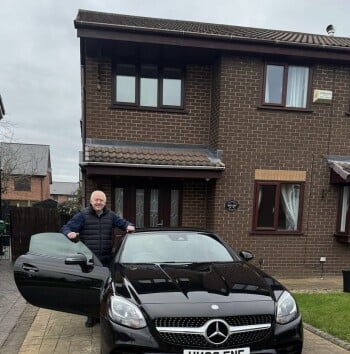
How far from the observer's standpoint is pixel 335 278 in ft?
29.7

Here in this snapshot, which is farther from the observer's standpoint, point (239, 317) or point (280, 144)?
point (280, 144)

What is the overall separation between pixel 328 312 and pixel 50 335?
13.1 ft

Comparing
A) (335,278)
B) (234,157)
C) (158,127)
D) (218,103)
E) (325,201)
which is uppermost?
(218,103)

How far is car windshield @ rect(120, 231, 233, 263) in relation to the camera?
160 inches

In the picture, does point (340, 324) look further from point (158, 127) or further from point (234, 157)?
point (158, 127)

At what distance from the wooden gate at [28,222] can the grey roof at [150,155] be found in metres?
3.05

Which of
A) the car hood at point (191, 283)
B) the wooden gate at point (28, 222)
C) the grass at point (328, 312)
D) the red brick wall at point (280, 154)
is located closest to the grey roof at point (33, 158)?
the wooden gate at point (28, 222)

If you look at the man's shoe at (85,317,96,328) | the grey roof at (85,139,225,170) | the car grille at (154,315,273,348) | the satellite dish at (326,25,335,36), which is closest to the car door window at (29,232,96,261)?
the man's shoe at (85,317,96,328)

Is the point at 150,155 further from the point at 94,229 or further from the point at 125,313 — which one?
the point at 125,313

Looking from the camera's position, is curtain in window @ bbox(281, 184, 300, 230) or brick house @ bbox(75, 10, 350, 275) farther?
curtain in window @ bbox(281, 184, 300, 230)

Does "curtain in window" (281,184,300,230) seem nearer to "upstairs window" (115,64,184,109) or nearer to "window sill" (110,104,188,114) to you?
"window sill" (110,104,188,114)

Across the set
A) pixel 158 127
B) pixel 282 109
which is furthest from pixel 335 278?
pixel 158 127

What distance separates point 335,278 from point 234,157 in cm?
392

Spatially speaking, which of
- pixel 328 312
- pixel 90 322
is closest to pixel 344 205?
pixel 328 312
